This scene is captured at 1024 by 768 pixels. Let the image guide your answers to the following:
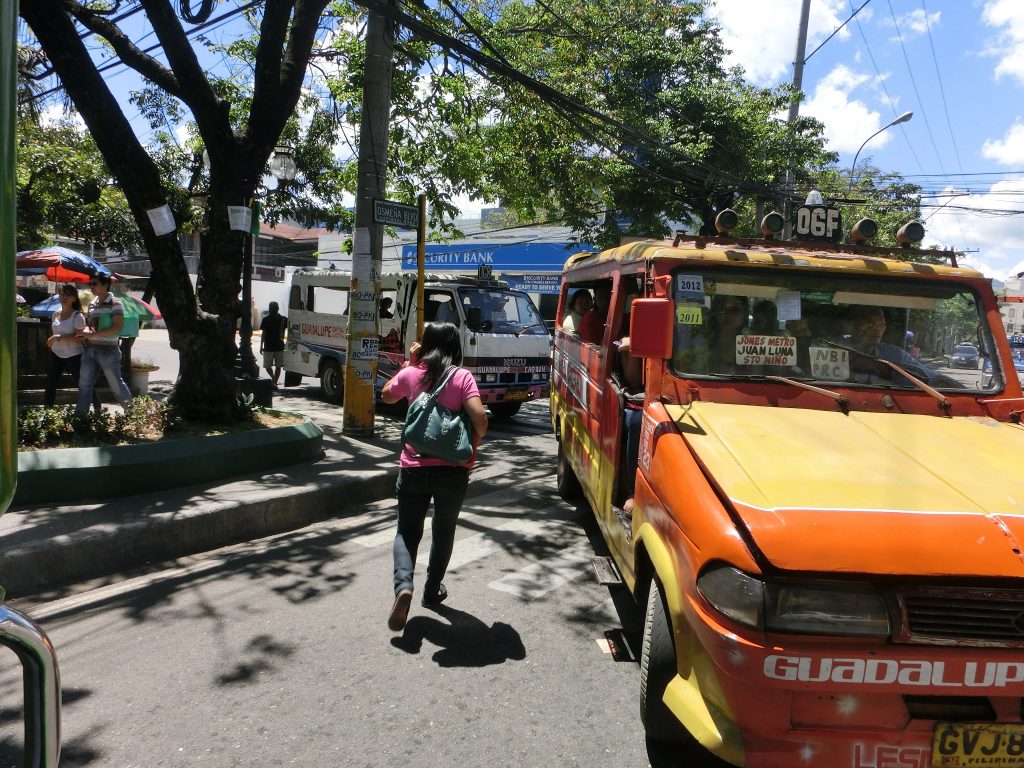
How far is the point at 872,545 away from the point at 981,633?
1.43 feet

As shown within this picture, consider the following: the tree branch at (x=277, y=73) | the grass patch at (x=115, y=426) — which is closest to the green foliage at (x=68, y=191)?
the tree branch at (x=277, y=73)

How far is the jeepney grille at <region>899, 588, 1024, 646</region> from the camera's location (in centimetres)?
222

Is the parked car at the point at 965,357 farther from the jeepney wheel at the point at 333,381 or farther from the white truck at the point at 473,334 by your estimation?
the jeepney wheel at the point at 333,381

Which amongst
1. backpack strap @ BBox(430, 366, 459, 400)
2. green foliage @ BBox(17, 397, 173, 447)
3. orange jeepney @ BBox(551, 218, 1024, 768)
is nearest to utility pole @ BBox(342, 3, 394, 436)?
green foliage @ BBox(17, 397, 173, 447)

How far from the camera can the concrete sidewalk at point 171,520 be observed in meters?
4.65

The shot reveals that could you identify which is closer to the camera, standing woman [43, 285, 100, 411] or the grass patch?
the grass patch

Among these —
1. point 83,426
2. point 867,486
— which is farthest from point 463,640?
point 83,426

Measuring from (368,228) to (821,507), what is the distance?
739 centimetres

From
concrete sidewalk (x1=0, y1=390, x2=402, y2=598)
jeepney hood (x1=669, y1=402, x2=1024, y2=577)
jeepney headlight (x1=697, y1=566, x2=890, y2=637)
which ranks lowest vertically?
concrete sidewalk (x1=0, y1=390, x2=402, y2=598)

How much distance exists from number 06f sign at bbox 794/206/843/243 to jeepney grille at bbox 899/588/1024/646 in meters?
2.76

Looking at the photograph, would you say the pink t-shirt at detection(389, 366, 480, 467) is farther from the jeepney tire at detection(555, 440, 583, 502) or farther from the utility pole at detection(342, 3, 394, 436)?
the utility pole at detection(342, 3, 394, 436)

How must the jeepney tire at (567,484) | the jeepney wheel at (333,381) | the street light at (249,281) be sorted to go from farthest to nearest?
1. the jeepney wheel at (333,381)
2. the street light at (249,281)
3. the jeepney tire at (567,484)

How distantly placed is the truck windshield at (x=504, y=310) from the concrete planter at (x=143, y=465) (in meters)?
4.45

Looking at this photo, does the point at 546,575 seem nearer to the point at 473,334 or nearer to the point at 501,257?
the point at 473,334
